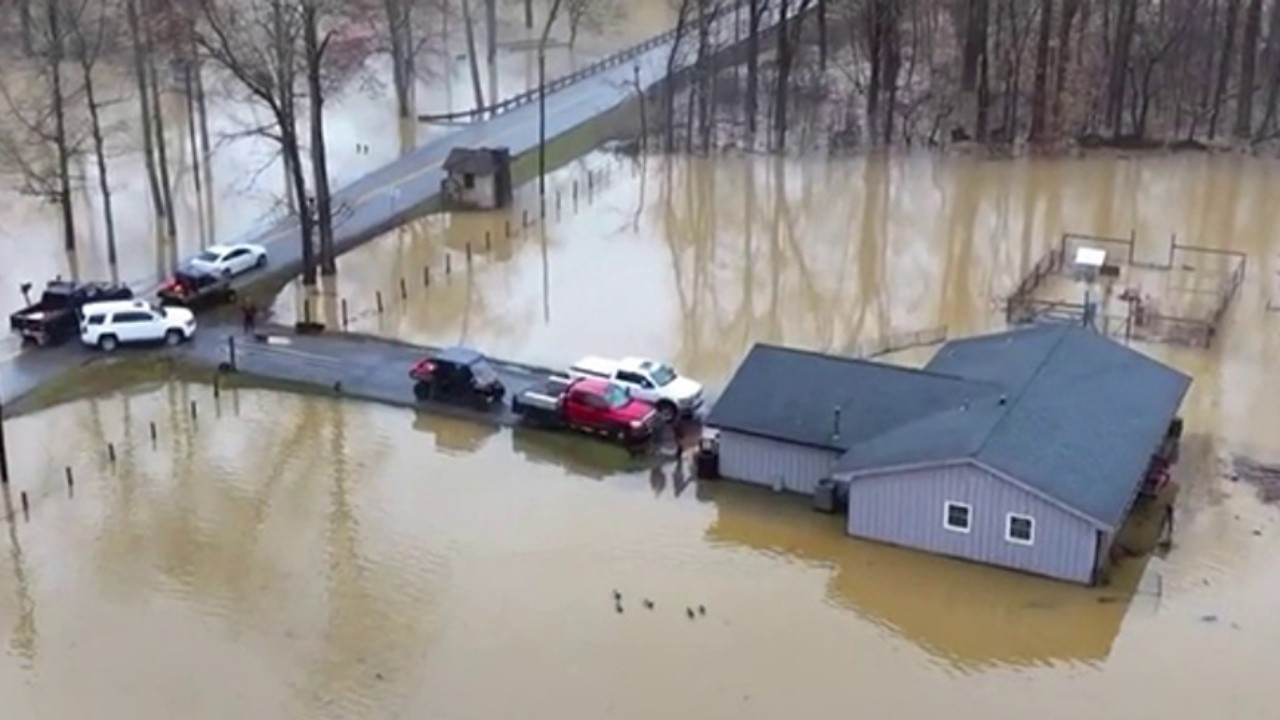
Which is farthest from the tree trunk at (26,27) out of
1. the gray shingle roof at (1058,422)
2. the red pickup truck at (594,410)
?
the gray shingle roof at (1058,422)

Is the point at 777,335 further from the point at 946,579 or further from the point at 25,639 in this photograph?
the point at 25,639

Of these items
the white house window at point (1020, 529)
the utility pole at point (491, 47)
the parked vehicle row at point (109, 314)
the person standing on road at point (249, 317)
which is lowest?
the white house window at point (1020, 529)

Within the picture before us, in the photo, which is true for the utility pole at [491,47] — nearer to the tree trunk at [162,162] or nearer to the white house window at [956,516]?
the tree trunk at [162,162]

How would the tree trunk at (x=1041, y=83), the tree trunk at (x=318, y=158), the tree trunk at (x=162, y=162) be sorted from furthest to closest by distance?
the tree trunk at (x=1041, y=83), the tree trunk at (x=162, y=162), the tree trunk at (x=318, y=158)

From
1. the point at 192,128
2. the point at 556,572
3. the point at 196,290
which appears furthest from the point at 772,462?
the point at 192,128

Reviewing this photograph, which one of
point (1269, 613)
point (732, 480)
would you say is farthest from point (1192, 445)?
point (732, 480)

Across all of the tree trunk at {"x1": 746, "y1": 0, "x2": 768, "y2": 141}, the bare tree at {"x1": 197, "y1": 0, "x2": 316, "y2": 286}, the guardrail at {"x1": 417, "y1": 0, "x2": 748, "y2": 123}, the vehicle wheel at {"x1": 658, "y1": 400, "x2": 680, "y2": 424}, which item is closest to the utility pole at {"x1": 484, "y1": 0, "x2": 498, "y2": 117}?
the guardrail at {"x1": 417, "y1": 0, "x2": 748, "y2": 123}
